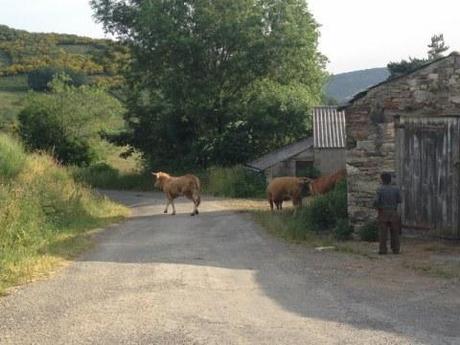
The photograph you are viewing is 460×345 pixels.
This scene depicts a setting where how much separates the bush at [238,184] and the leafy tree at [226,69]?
3.29m

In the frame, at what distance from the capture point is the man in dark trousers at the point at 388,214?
12.1 m

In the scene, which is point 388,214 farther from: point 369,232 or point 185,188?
point 185,188

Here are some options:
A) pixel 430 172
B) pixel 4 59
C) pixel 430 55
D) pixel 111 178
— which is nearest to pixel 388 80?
pixel 430 172

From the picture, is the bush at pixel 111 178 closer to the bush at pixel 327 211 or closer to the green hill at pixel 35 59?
the green hill at pixel 35 59

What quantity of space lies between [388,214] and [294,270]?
2758mm

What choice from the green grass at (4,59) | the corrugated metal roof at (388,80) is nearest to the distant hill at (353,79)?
the green grass at (4,59)

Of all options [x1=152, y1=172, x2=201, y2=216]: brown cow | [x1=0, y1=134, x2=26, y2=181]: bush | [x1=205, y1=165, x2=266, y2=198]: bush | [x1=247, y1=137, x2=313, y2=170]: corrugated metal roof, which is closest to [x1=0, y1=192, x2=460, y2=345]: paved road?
[x1=0, y1=134, x2=26, y2=181]: bush

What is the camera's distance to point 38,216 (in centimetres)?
1459

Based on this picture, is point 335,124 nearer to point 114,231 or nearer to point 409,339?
point 114,231

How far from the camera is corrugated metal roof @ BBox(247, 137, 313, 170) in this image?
30.2 meters

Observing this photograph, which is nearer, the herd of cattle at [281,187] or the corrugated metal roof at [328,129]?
the herd of cattle at [281,187]

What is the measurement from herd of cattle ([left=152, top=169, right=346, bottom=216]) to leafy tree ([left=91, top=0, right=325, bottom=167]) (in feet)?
40.8

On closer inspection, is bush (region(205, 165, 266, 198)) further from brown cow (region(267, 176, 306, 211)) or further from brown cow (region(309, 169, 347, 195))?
brown cow (region(309, 169, 347, 195))

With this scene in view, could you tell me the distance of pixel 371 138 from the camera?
1403 centimetres
